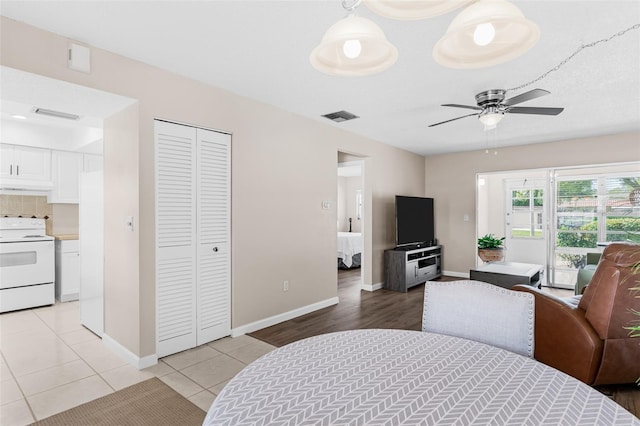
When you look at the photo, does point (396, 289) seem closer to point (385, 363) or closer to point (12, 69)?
point (385, 363)

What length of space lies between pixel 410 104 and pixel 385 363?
3169mm

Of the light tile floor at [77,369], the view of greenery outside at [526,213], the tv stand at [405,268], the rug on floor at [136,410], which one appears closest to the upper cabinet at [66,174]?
the light tile floor at [77,369]

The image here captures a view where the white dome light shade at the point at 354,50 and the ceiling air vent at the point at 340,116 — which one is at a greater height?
the ceiling air vent at the point at 340,116

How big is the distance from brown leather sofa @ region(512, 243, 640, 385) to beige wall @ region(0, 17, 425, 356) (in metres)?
2.59

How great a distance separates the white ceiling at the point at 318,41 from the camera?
199cm

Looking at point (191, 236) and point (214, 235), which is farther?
point (214, 235)

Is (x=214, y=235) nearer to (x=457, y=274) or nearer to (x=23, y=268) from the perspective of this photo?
(x=23, y=268)

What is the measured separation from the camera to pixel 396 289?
5.39 m

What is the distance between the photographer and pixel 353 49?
1.18 meters

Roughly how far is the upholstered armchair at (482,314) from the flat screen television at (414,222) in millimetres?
3925

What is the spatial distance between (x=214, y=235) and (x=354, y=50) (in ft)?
8.14

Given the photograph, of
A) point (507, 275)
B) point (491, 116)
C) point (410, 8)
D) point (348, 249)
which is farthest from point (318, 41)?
point (348, 249)

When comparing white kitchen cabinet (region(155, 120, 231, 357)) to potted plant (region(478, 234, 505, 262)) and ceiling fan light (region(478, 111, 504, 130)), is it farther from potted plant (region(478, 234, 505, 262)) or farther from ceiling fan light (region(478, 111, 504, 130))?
potted plant (region(478, 234, 505, 262))

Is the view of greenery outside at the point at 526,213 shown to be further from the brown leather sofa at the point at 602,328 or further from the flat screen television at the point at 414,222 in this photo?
the brown leather sofa at the point at 602,328
